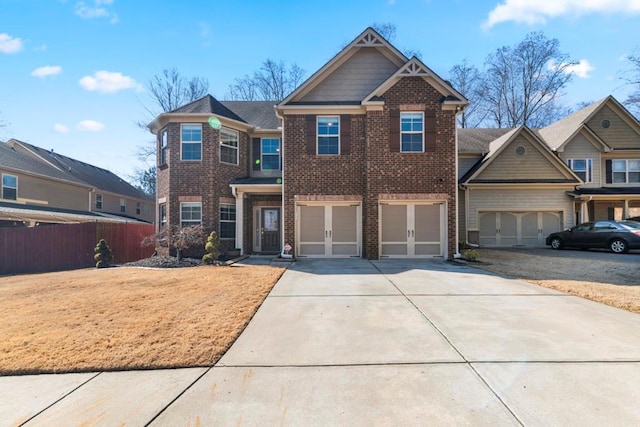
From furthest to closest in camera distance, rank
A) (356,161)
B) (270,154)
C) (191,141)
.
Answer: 1. (270,154)
2. (191,141)
3. (356,161)

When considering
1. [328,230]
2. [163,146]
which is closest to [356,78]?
[328,230]

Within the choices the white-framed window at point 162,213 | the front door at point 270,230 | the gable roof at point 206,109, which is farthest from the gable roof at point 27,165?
the front door at point 270,230

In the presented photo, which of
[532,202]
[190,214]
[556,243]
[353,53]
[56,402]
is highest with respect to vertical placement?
[353,53]

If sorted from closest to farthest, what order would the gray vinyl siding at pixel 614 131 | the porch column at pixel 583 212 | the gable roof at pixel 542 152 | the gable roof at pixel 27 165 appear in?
1. the gable roof at pixel 542 152
2. the porch column at pixel 583 212
3. the gray vinyl siding at pixel 614 131
4. the gable roof at pixel 27 165

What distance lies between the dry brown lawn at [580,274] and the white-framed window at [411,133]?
4.88 metres

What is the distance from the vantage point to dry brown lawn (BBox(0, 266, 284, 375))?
3.88 meters

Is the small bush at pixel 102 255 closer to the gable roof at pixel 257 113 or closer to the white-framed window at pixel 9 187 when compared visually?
the gable roof at pixel 257 113

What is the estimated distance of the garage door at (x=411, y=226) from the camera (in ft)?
40.7

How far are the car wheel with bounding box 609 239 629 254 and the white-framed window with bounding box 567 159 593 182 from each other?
5.75m

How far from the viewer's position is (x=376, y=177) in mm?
12172

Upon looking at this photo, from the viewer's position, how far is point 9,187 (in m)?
18.9

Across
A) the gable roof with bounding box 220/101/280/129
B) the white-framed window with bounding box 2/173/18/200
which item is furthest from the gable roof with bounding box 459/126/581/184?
the white-framed window with bounding box 2/173/18/200

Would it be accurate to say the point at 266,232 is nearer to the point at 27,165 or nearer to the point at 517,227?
the point at 517,227

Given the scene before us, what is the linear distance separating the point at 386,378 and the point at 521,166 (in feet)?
57.1
